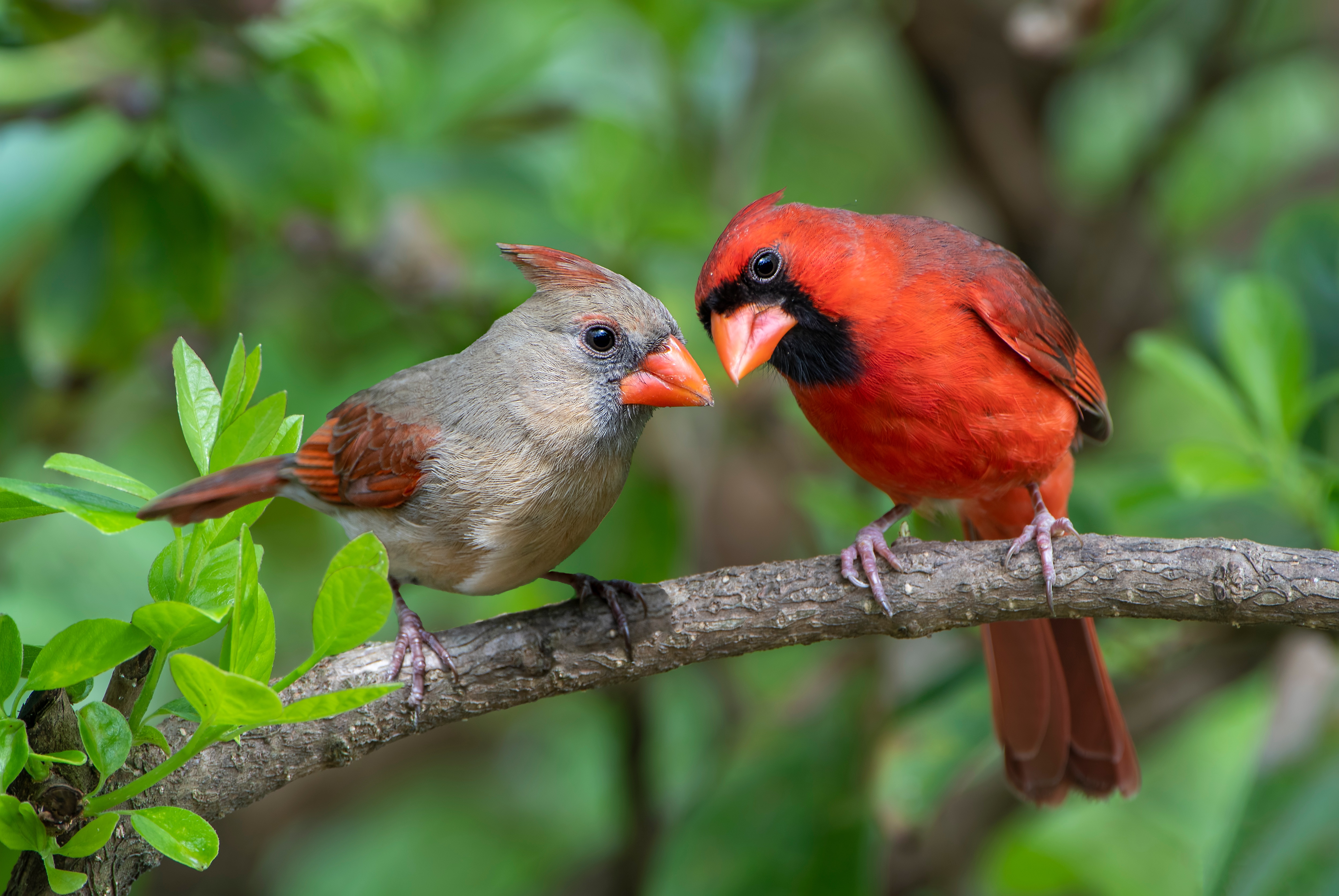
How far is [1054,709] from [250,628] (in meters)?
1.71

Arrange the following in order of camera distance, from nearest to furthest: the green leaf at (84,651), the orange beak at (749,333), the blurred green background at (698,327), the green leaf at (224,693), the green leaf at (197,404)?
the green leaf at (224,693) < the green leaf at (84,651) < the green leaf at (197,404) < the orange beak at (749,333) < the blurred green background at (698,327)

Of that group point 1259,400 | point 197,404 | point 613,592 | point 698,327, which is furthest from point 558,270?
point 1259,400

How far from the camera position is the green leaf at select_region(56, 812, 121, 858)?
1334 mm

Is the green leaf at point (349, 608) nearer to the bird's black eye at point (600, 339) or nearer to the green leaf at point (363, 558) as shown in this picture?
the green leaf at point (363, 558)

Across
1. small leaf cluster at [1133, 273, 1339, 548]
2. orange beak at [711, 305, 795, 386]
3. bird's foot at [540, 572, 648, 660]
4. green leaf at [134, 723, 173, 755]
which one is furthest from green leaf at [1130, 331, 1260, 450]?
green leaf at [134, 723, 173, 755]

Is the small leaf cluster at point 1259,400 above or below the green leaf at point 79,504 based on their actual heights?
above

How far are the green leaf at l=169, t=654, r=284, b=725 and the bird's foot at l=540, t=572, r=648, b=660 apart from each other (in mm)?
680

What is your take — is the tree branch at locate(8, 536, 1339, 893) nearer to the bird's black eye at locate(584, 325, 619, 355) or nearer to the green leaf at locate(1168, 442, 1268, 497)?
the bird's black eye at locate(584, 325, 619, 355)

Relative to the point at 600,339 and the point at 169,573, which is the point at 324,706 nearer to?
the point at 169,573

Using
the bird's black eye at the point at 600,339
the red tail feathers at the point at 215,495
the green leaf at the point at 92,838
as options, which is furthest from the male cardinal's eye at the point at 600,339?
the green leaf at the point at 92,838

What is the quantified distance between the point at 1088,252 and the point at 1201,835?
6.39ft

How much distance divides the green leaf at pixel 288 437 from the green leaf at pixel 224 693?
0.31 m

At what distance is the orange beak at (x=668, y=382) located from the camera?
5.84ft

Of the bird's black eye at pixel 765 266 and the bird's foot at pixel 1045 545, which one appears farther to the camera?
the bird's black eye at pixel 765 266
